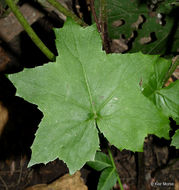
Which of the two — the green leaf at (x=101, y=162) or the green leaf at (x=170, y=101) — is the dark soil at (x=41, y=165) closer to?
the green leaf at (x=101, y=162)

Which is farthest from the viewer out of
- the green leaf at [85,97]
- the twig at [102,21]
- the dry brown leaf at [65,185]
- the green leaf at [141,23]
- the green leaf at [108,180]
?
the dry brown leaf at [65,185]

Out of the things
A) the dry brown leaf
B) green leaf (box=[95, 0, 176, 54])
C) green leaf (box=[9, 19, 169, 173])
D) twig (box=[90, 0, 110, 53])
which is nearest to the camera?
green leaf (box=[9, 19, 169, 173])

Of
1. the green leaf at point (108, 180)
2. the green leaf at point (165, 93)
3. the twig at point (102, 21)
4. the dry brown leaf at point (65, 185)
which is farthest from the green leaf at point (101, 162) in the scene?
the twig at point (102, 21)

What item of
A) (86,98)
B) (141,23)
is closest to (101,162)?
(86,98)

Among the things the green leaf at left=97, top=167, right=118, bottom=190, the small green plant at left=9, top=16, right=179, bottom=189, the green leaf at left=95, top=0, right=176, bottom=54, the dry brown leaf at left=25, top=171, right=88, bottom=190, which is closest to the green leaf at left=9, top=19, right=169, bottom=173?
the small green plant at left=9, top=16, right=179, bottom=189

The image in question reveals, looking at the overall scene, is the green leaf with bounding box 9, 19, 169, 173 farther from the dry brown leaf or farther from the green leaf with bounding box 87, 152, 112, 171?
the dry brown leaf

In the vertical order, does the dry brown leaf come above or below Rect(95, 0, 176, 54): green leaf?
below
